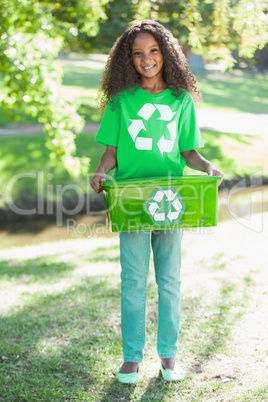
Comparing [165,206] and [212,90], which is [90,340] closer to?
[165,206]

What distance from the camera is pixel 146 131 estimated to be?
7.93 ft

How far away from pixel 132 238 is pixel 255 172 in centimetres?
843

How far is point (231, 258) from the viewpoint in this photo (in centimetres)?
468

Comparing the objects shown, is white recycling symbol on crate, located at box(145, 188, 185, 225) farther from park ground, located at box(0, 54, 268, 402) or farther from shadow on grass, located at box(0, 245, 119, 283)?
shadow on grass, located at box(0, 245, 119, 283)

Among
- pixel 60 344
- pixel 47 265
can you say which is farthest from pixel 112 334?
pixel 47 265

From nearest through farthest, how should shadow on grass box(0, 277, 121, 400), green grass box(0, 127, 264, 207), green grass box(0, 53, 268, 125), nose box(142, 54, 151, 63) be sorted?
nose box(142, 54, 151, 63) → shadow on grass box(0, 277, 121, 400) → green grass box(0, 127, 264, 207) → green grass box(0, 53, 268, 125)

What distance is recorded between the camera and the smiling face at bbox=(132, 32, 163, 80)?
246 centimetres

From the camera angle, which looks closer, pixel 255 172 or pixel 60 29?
pixel 60 29

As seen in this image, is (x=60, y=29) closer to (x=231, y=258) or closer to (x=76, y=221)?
(x=231, y=258)

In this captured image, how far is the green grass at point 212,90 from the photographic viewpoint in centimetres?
1596

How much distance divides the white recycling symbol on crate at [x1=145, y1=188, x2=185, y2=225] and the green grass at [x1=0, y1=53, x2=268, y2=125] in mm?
10665

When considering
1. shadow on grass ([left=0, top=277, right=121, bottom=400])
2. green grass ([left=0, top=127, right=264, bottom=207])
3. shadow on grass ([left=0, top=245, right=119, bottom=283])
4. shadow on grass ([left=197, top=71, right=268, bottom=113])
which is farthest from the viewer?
shadow on grass ([left=197, top=71, right=268, bottom=113])

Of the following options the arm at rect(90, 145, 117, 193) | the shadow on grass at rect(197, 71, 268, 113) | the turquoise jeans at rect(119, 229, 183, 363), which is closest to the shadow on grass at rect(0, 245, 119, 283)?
the turquoise jeans at rect(119, 229, 183, 363)

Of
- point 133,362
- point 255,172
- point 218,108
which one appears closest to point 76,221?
point 255,172
